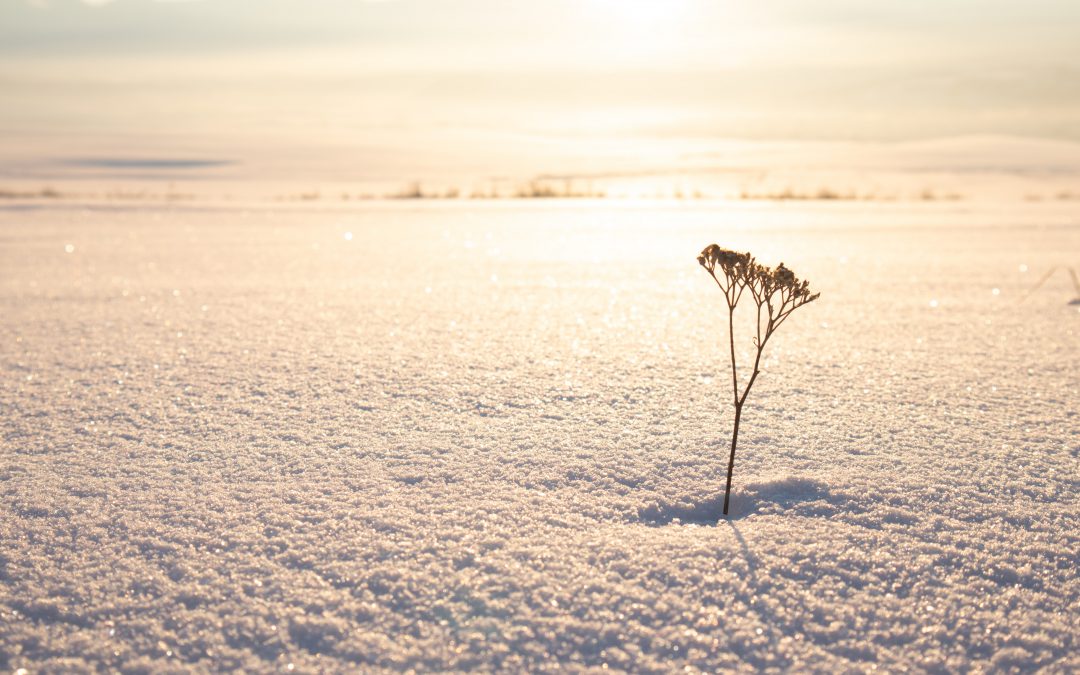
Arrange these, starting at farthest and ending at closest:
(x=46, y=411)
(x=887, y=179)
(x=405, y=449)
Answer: (x=887, y=179) → (x=46, y=411) → (x=405, y=449)

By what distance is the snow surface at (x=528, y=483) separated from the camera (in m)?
1.34

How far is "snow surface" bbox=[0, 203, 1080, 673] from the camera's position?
1340 mm

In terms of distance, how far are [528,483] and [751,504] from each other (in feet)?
1.49

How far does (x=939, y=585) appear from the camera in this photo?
57.4 inches

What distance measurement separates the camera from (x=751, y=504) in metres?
1.77

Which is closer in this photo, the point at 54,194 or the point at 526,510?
the point at 526,510

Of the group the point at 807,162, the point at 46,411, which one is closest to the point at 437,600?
the point at 46,411

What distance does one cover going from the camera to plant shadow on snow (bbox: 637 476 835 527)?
67.7 inches

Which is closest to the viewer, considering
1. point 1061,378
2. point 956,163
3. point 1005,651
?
point 1005,651

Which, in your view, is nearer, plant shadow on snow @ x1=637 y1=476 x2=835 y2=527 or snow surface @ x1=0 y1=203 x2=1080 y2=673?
snow surface @ x1=0 y1=203 x2=1080 y2=673

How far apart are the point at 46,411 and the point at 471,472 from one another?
4.17 feet

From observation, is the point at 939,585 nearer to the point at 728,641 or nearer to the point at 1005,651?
the point at 1005,651

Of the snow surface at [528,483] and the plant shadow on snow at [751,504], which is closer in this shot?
the snow surface at [528,483]

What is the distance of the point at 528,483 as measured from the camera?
6.08ft
